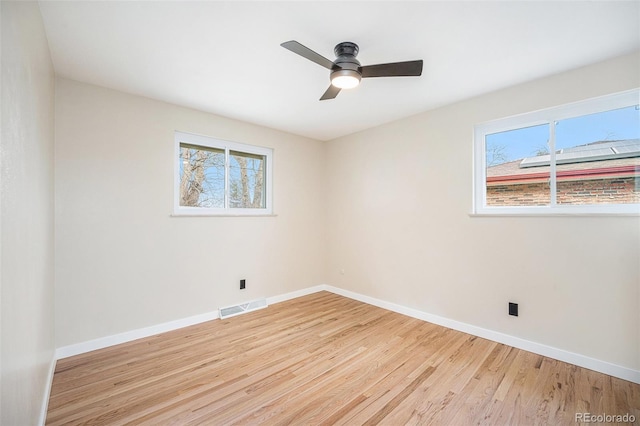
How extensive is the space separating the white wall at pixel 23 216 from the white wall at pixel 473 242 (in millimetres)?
3259

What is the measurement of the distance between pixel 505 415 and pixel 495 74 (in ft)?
8.49

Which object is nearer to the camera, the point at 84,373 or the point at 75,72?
the point at 84,373

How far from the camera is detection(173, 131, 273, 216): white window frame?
3053mm

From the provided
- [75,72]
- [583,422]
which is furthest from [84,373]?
[583,422]

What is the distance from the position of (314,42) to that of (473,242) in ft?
7.94

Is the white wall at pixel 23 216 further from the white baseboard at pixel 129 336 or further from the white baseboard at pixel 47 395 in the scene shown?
the white baseboard at pixel 129 336

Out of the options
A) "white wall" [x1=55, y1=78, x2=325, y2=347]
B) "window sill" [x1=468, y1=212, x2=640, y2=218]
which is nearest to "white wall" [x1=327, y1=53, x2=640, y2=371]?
"window sill" [x1=468, y1=212, x2=640, y2=218]

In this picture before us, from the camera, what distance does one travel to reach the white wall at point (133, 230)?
2418 mm

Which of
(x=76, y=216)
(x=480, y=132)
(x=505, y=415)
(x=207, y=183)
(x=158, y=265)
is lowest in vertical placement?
(x=505, y=415)

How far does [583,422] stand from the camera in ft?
5.47

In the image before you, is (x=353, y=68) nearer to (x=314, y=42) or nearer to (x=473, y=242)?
(x=314, y=42)

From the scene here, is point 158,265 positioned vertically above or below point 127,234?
below

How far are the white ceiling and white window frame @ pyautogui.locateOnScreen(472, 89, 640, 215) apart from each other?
334 mm

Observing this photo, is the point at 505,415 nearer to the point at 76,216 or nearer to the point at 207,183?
the point at 207,183
